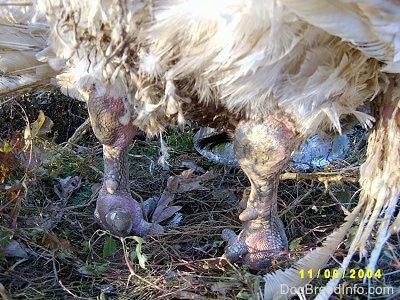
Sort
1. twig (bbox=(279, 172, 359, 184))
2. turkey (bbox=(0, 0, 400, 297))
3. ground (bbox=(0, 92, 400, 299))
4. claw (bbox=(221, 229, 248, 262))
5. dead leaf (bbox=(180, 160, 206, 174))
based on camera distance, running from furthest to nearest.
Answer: dead leaf (bbox=(180, 160, 206, 174)) < twig (bbox=(279, 172, 359, 184)) < claw (bbox=(221, 229, 248, 262)) < ground (bbox=(0, 92, 400, 299)) < turkey (bbox=(0, 0, 400, 297))

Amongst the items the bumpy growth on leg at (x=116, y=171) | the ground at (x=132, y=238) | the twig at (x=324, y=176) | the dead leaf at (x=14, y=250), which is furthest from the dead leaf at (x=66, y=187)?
the twig at (x=324, y=176)

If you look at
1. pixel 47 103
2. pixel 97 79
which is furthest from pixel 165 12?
pixel 47 103

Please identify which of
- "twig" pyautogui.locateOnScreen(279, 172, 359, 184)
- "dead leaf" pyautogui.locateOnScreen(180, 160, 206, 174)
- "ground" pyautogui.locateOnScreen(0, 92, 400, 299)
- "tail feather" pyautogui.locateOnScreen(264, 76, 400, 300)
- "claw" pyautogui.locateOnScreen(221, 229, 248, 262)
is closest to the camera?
"tail feather" pyautogui.locateOnScreen(264, 76, 400, 300)

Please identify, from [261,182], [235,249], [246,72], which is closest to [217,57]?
[246,72]

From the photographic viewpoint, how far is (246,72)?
3.87 feet

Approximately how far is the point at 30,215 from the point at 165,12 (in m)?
0.83

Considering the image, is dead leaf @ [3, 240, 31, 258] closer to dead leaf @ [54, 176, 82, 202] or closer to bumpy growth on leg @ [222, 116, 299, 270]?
dead leaf @ [54, 176, 82, 202]

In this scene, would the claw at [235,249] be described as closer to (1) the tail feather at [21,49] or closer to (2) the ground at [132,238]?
(2) the ground at [132,238]

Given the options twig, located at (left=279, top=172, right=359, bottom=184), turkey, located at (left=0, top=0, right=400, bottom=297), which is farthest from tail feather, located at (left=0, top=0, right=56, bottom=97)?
twig, located at (left=279, top=172, right=359, bottom=184)

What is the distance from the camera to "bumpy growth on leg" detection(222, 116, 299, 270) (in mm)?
1413

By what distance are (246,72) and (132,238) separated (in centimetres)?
66

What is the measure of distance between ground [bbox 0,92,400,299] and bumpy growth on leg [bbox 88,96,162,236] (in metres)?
0.05

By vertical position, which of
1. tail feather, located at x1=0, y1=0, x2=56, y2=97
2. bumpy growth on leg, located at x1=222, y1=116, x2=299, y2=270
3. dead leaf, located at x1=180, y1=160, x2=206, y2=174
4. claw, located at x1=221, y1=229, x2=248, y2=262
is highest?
tail feather, located at x1=0, y1=0, x2=56, y2=97

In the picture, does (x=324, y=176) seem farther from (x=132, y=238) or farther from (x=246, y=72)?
(x=246, y=72)
